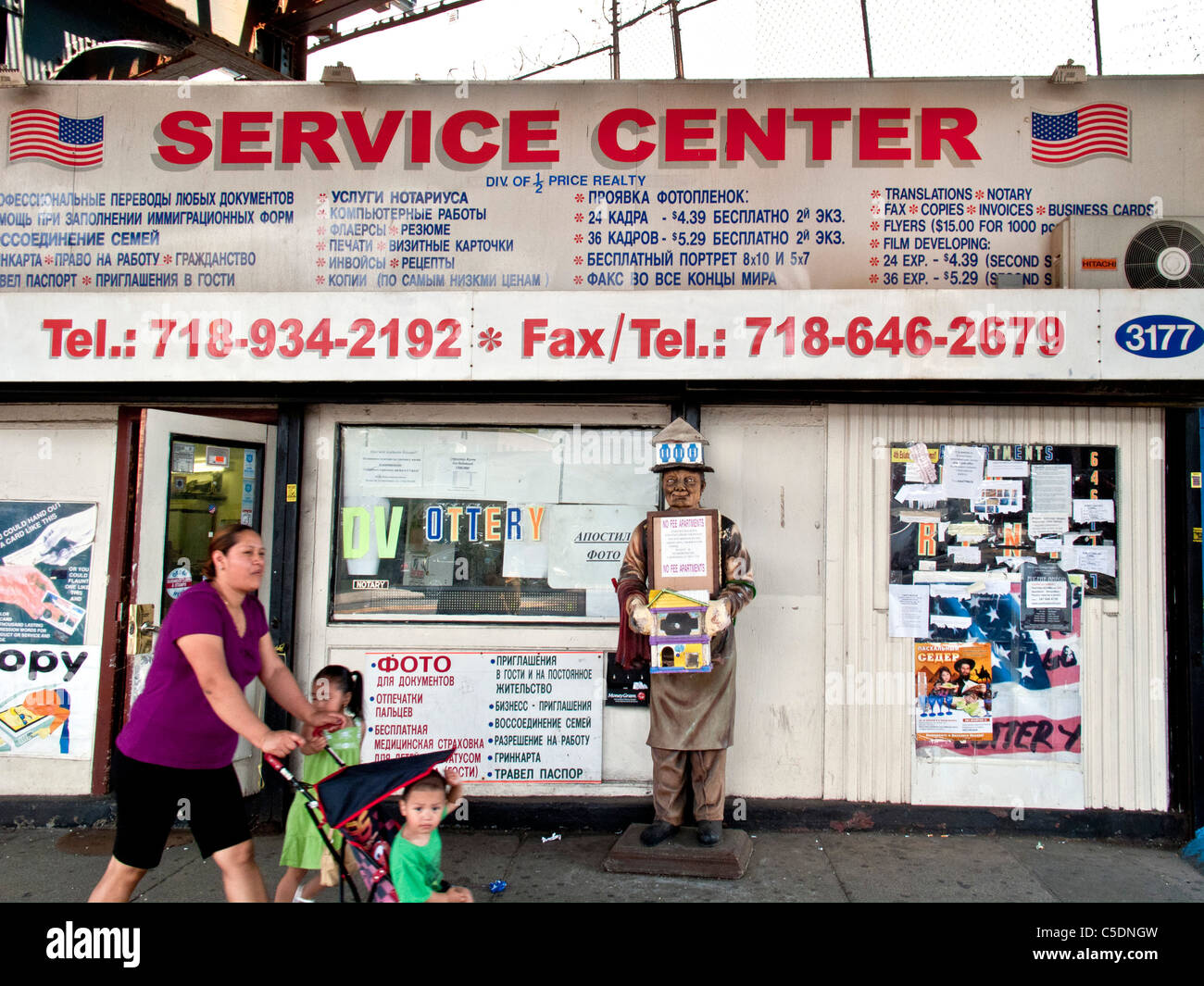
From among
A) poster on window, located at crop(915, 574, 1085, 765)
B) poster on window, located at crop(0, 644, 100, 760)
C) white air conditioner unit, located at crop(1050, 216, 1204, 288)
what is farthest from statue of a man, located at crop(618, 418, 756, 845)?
poster on window, located at crop(0, 644, 100, 760)

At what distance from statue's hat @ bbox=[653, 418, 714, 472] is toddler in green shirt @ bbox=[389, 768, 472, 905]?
2.07m

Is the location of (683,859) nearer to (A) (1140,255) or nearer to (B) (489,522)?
A: (B) (489,522)

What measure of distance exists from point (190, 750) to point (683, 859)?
2441 millimetres

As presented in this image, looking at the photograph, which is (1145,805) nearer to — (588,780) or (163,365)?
(588,780)

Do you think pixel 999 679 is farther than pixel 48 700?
No

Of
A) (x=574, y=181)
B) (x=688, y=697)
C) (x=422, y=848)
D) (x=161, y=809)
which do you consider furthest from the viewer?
(x=574, y=181)

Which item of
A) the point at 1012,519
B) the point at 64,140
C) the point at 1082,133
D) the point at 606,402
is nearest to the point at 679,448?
the point at 606,402

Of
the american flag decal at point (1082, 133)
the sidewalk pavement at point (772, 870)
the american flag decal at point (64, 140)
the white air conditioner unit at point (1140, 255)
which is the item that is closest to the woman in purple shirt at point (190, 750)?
the sidewalk pavement at point (772, 870)

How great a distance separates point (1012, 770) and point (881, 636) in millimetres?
1046

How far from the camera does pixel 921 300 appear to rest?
448 centimetres

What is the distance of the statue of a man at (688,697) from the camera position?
14.1ft

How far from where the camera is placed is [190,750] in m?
2.98

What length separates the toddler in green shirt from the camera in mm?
2732

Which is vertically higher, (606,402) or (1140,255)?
(1140,255)
